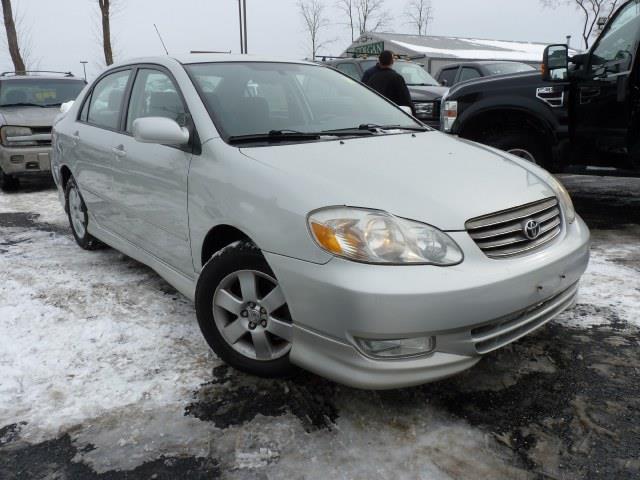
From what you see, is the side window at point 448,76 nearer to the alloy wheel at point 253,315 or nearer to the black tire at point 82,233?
the black tire at point 82,233

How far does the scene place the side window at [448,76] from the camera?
10880mm

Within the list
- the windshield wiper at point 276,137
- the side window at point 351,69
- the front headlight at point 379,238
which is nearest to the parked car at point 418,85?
the side window at point 351,69

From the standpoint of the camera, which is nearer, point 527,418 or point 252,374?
point 527,418

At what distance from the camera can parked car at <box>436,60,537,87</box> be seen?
32.3 feet

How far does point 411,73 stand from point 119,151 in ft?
26.6

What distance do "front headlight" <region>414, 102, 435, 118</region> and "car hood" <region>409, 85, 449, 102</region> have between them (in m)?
0.08

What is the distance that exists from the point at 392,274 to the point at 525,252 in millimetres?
660

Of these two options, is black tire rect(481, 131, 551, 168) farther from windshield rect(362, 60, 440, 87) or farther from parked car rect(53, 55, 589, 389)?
windshield rect(362, 60, 440, 87)

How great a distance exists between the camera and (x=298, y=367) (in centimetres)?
241

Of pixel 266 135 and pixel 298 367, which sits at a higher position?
pixel 266 135

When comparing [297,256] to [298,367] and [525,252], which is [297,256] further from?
[525,252]

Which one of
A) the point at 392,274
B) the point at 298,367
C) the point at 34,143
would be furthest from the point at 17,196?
the point at 392,274

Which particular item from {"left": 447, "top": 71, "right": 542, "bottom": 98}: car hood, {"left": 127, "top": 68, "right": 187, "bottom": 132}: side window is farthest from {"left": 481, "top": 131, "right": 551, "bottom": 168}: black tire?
{"left": 127, "top": 68, "right": 187, "bottom": 132}: side window

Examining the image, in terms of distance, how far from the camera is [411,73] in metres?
10.5
